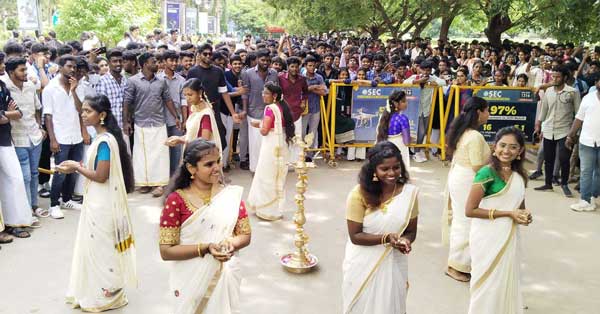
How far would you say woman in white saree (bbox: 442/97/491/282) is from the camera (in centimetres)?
491

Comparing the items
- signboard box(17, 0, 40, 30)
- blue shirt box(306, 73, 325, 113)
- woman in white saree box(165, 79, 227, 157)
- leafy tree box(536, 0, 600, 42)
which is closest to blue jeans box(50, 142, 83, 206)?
woman in white saree box(165, 79, 227, 157)

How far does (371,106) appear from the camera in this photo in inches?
375

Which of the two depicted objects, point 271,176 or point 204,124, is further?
point 271,176

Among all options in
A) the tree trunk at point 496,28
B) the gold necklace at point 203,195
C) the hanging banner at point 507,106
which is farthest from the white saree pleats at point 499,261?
the tree trunk at point 496,28

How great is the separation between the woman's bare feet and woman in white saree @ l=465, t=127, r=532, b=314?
47.1 inches

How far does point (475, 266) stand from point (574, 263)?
91.0 inches

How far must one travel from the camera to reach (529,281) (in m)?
5.16

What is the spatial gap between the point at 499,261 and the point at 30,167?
5.13 m

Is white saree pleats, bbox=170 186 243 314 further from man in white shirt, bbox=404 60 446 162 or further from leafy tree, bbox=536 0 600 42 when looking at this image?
leafy tree, bbox=536 0 600 42

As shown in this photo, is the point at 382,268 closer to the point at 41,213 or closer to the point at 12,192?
the point at 12,192

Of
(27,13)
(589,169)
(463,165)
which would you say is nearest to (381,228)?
(463,165)

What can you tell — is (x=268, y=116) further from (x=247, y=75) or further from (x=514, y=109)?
(x=514, y=109)

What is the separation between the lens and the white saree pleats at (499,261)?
375 centimetres

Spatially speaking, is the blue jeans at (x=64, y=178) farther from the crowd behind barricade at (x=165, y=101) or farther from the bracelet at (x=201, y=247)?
the bracelet at (x=201, y=247)
